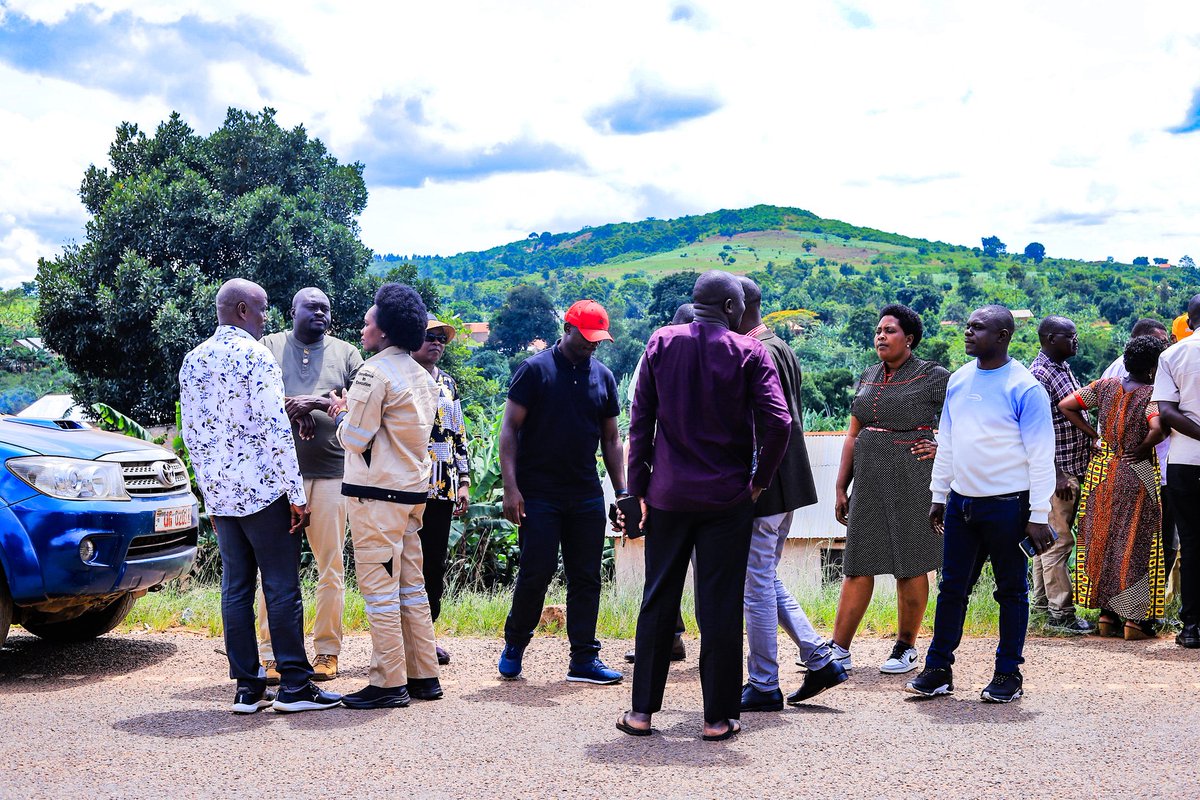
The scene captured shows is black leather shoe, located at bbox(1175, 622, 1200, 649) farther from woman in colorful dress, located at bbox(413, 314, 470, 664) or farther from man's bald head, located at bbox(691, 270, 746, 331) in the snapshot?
woman in colorful dress, located at bbox(413, 314, 470, 664)

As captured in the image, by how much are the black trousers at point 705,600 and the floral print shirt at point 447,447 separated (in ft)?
5.22

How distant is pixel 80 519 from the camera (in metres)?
5.96

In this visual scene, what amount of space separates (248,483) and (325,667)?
51.4 inches

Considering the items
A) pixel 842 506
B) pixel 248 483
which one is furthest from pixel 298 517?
pixel 842 506

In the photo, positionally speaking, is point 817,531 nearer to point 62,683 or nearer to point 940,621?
point 940,621

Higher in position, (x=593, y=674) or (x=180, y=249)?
(x=180, y=249)

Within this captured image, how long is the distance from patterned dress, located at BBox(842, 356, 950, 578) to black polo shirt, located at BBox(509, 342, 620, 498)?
1513 millimetres

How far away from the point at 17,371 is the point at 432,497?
130ft

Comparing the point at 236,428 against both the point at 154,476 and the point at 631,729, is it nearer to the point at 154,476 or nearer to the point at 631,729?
the point at 154,476

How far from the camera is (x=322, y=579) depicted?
6.18 m

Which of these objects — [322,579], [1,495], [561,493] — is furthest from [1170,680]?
[1,495]

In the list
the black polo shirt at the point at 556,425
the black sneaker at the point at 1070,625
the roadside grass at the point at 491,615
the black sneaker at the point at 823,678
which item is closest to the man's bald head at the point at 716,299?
the black polo shirt at the point at 556,425

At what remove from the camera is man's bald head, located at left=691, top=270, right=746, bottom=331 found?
202 inches

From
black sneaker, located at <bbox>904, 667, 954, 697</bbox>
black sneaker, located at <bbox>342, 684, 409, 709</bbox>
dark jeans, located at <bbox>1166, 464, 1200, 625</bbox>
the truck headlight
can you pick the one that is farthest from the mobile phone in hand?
the truck headlight
